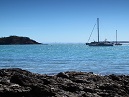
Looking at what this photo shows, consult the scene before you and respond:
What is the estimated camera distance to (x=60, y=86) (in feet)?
41.4

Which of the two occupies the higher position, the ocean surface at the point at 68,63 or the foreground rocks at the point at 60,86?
the foreground rocks at the point at 60,86

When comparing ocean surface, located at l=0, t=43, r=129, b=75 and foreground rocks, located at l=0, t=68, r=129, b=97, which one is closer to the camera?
foreground rocks, located at l=0, t=68, r=129, b=97

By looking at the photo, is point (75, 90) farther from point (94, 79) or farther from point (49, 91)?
point (94, 79)

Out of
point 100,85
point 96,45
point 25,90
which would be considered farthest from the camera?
point 96,45

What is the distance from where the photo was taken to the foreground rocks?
1165 cm

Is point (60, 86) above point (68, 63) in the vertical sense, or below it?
above

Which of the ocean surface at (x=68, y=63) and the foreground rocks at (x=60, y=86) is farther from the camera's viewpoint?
the ocean surface at (x=68, y=63)

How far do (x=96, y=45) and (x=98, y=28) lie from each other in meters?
36.2

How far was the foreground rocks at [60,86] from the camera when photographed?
1165 centimetres

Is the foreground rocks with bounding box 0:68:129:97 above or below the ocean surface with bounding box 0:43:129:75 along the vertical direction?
above

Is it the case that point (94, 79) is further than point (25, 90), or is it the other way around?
point (94, 79)

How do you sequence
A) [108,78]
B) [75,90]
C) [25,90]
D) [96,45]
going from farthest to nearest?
[96,45], [108,78], [75,90], [25,90]

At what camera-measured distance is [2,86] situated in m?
11.8

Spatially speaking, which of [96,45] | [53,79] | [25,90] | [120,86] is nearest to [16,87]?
[25,90]
